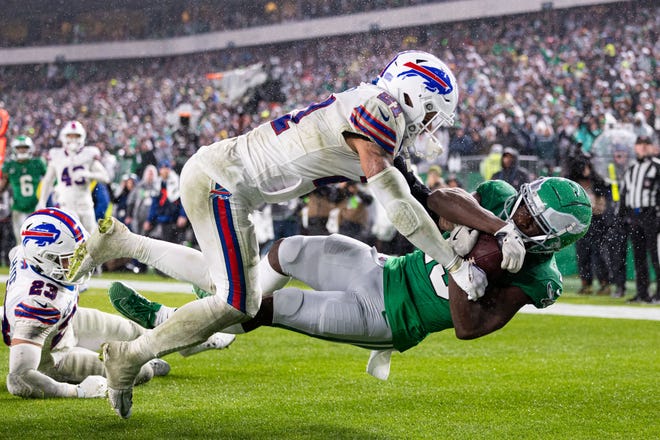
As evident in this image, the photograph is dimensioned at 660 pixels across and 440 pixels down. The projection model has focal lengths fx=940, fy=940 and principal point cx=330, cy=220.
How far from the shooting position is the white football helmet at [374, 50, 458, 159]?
10.6ft

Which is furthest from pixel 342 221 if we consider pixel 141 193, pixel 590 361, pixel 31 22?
pixel 590 361

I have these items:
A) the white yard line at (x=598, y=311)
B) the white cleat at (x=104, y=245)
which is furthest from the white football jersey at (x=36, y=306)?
the white yard line at (x=598, y=311)

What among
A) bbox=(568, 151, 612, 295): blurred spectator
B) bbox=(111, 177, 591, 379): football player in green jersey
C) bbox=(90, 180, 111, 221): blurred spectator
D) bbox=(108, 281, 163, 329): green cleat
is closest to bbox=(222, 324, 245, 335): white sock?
bbox=(111, 177, 591, 379): football player in green jersey

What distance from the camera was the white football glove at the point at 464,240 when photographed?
325cm

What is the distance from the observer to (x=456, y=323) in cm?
321

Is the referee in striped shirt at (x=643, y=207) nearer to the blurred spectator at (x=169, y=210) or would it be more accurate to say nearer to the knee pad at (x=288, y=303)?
the blurred spectator at (x=169, y=210)

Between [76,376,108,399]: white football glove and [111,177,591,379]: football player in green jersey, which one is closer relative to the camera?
[111,177,591,379]: football player in green jersey

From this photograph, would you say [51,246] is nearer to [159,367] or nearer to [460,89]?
[159,367]

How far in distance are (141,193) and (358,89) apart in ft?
29.4

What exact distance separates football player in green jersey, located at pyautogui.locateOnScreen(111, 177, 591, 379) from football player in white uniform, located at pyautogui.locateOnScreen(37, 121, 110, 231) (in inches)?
207

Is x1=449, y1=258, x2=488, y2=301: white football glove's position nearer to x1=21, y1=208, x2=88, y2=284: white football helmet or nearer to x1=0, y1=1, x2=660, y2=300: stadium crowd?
x1=21, y1=208, x2=88, y2=284: white football helmet

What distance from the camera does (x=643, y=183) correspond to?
8.14 meters

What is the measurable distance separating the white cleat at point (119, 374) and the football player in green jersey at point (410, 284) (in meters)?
0.41

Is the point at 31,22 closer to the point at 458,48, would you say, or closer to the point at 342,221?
the point at 342,221
